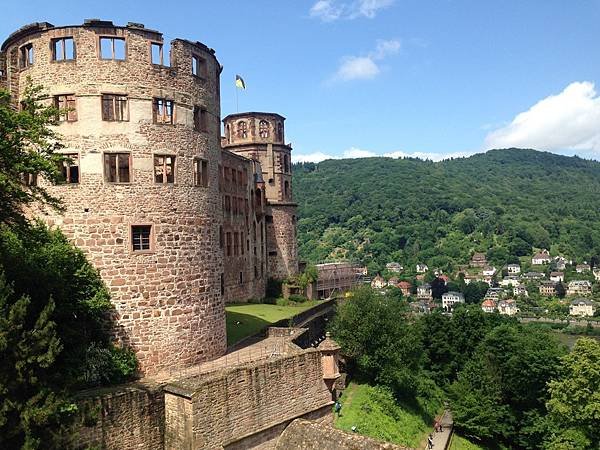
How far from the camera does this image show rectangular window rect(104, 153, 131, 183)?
19422 mm

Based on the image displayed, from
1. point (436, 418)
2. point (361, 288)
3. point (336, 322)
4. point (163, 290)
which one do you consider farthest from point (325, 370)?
point (436, 418)

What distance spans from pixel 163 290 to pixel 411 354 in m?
23.7

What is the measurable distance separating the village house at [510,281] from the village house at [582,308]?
30359 mm

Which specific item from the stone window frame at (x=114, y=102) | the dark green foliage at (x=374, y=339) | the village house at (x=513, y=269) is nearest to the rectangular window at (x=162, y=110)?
the stone window frame at (x=114, y=102)

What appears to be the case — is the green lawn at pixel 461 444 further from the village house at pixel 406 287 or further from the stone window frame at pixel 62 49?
the village house at pixel 406 287

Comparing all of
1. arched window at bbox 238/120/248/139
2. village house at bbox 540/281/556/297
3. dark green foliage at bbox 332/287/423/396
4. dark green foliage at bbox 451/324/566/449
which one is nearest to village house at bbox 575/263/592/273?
village house at bbox 540/281/556/297

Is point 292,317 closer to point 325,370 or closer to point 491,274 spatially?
point 325,370

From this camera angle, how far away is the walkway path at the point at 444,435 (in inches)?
1382

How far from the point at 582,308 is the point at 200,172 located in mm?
150845

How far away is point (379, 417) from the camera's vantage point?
97.2 ft

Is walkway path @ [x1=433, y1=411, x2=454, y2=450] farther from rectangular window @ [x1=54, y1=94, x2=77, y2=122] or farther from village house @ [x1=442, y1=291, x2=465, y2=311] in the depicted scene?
village house @ [x1=442, y1=291, x2=465, y2=311]

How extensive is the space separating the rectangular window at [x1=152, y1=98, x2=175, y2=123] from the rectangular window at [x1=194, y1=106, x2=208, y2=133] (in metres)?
1.21

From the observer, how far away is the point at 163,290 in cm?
2003

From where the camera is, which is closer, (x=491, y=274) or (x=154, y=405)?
(x=154, y=405)
